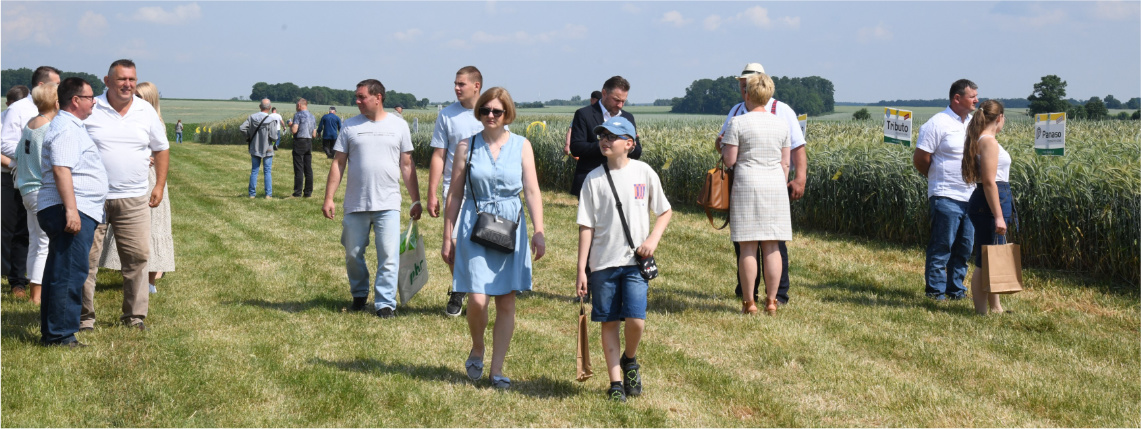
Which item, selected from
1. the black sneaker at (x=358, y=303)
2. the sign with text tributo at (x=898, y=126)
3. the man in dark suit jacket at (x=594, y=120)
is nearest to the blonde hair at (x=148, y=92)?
the black sneaker at (x=358, y=303)

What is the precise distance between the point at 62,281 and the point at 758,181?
461 cm

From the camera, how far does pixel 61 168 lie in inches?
214

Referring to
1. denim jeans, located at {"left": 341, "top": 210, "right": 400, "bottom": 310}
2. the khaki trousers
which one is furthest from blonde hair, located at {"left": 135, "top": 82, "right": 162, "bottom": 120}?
denim jeans, located at {"left": 341, "top": 210, "right": 400, "bottom": 310}

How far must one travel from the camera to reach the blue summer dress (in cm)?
483

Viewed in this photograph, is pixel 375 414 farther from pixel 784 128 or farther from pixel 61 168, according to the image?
pixel 784 128

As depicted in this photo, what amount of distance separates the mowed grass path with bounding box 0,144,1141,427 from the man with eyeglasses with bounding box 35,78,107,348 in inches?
10.0

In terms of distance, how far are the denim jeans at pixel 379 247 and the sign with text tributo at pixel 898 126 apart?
6.06 metres

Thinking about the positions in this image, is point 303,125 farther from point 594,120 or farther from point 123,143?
point 123,143

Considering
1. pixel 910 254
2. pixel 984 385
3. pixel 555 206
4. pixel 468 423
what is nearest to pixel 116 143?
pixel 468 423

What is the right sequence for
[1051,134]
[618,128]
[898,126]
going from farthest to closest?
[898,126] < [1051,134] < [618,128]

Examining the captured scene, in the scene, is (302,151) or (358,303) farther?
(302,151)

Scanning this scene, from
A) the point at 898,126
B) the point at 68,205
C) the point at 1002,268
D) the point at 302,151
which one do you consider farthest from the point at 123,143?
the point at 302,151

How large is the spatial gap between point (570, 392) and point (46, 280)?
3282 mm

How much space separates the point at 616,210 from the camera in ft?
15.3
